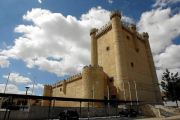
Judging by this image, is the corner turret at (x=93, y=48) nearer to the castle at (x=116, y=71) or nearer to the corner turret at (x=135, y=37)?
the castle at (x=116, y=71)

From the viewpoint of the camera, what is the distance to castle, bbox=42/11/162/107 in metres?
Answer: 26.1

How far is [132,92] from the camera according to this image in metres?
26.7

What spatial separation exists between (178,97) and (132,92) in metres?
8.32

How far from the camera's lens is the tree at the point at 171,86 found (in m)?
23.2

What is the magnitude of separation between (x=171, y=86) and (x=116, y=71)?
36.4ft

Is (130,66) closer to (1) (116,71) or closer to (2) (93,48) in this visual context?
(1) (116,71)

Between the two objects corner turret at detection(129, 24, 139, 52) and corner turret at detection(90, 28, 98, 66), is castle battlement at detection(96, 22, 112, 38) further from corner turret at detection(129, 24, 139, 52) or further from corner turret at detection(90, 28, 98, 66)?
corner turret at detection(129, 24, 139, 52)

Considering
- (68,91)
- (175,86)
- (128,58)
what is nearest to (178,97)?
(175,86)

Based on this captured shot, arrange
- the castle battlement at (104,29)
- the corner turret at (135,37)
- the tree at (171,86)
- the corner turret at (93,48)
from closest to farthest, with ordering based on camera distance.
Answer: the tree at (171,86)
the castle battlement at (104,29)
the corner turret at (135,37)
the corner turret at (93,48)

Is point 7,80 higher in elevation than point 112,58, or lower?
lower

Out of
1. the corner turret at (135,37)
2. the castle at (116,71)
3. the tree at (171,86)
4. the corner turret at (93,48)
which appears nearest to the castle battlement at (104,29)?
the castle at (116,71)

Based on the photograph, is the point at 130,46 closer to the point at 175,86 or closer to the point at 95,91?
the point at 175,86

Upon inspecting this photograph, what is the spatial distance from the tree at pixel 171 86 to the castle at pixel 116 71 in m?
5.87

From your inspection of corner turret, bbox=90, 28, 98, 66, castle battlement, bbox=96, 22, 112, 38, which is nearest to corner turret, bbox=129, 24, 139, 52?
castle battlement, bbox=96, 22, 112, 38
